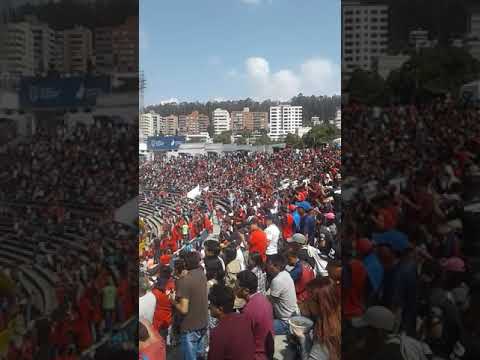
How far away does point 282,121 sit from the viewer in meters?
4.22

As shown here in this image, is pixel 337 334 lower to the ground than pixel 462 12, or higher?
lower

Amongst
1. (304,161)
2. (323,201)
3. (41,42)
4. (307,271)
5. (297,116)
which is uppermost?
(41,42)

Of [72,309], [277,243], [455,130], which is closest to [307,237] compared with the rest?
[277,243]

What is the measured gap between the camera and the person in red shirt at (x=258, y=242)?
403cm

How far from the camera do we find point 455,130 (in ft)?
12.1

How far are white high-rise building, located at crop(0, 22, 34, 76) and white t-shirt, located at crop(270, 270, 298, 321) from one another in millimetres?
2100

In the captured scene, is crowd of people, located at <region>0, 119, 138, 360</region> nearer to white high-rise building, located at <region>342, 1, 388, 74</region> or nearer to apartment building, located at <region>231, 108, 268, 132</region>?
apartment building, located at <region>231, 108, 268, 132</region>

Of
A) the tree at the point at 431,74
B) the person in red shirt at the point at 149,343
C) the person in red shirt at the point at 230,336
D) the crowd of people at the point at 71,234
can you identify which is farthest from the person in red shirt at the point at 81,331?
the tree at the point at 431,74

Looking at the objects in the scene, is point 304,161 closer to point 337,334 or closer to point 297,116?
point 297,116

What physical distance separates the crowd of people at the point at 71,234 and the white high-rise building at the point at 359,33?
1428mm

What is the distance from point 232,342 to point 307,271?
0.68 m

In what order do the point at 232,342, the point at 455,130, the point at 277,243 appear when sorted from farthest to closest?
the point at 277,243 → the point at 455,130 → the point at 232,342

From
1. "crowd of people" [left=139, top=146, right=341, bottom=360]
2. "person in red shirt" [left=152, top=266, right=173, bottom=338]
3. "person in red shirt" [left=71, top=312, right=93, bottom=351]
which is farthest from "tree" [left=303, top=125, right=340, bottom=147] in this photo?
"person in red shirt" [left=71, top=312, right=93, bottom=351]

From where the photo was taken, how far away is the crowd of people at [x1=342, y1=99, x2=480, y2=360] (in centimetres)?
371
